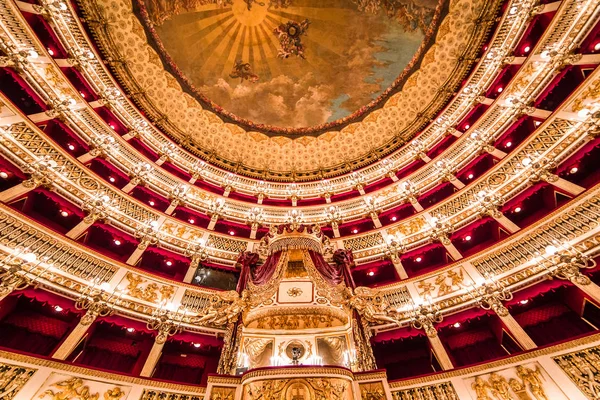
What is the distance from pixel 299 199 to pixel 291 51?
482 inches

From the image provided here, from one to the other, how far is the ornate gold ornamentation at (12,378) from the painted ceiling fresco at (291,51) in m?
19.5

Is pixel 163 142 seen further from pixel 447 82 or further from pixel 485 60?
pixel 485 60

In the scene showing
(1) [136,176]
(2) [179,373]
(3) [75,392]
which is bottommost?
(3) [75,392]

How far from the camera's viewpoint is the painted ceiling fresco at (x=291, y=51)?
744 inches

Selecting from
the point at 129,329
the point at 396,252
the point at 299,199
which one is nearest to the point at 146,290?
the point at 129,329

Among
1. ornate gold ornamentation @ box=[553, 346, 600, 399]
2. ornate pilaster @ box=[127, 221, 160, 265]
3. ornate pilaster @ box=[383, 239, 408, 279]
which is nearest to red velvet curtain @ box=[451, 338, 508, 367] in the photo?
ornate gold ornamentation @ box=[553, 346, 600, 399]

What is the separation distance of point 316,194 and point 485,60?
47.8 ft

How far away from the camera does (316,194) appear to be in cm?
2027

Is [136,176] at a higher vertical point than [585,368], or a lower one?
higher

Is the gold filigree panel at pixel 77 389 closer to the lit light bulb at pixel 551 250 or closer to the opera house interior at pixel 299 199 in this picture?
the opera house interior at pixel 299 199

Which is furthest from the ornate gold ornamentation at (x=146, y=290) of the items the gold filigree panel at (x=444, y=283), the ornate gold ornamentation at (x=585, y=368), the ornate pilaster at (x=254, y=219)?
A: the ornate gold ornamentation at (x=585, y=368)

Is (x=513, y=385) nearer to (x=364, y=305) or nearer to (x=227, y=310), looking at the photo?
(x=364, y=305)

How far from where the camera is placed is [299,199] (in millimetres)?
20125

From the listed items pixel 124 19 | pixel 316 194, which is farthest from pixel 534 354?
pixel 124 19
